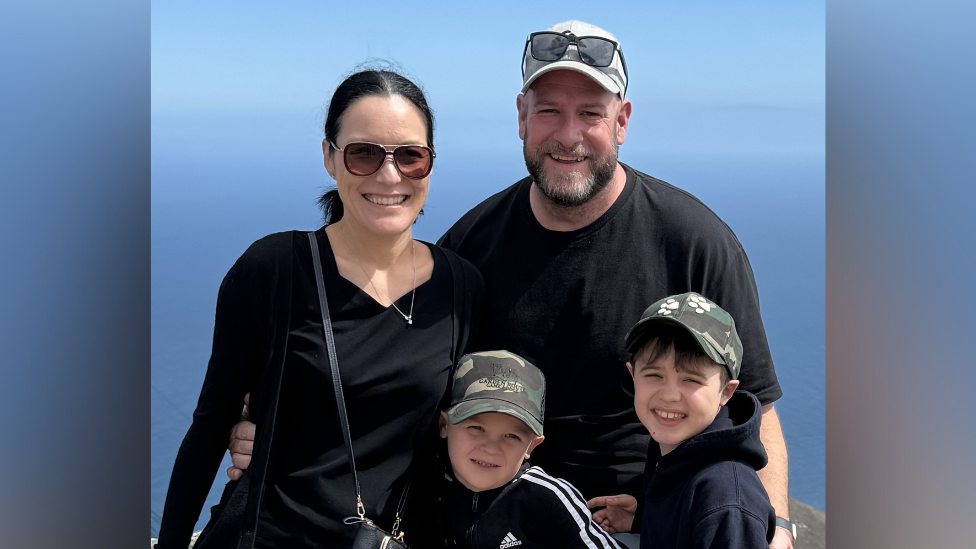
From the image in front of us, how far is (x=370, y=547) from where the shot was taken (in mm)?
2379

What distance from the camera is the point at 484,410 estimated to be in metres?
2.46

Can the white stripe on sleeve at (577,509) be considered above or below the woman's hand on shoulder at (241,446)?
below

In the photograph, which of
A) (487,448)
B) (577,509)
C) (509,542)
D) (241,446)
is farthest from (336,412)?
(577,509)

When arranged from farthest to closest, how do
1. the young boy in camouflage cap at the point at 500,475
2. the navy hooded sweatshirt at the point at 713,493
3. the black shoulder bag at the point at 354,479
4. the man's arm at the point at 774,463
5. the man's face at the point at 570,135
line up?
the man's face at the point at 570,135 < the man's arm at the point at 774,463 < the young boy in camouflage cap at the point at 500,475 < the black shoulder bag at the point at 354,479 < the navy hooded sweatshirt at the point at 713,493

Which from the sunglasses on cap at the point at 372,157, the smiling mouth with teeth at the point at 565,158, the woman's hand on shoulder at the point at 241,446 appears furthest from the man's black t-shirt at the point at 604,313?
the woman's hand on shoulder at the point at 241,446

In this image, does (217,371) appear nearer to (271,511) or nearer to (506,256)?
(271,511)

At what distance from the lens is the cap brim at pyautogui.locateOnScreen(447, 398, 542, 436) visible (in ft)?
8.07

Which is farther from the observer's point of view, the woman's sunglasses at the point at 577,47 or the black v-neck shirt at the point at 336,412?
the woman's sunglasses at the point at 577,47

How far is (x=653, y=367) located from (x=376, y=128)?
108cm

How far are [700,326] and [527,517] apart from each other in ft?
2.56

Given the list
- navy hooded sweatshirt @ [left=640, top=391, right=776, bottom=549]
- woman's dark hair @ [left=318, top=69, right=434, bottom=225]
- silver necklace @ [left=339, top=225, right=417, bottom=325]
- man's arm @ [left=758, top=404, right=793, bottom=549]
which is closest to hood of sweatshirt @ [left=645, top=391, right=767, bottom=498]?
navy hooded sweatshirt @ [left=640, top=391, right=776, bottom=549]

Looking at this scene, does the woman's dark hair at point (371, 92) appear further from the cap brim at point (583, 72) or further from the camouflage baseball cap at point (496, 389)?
the camouflage baseball cap at point (496, 389)

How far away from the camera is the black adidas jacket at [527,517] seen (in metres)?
2.48
